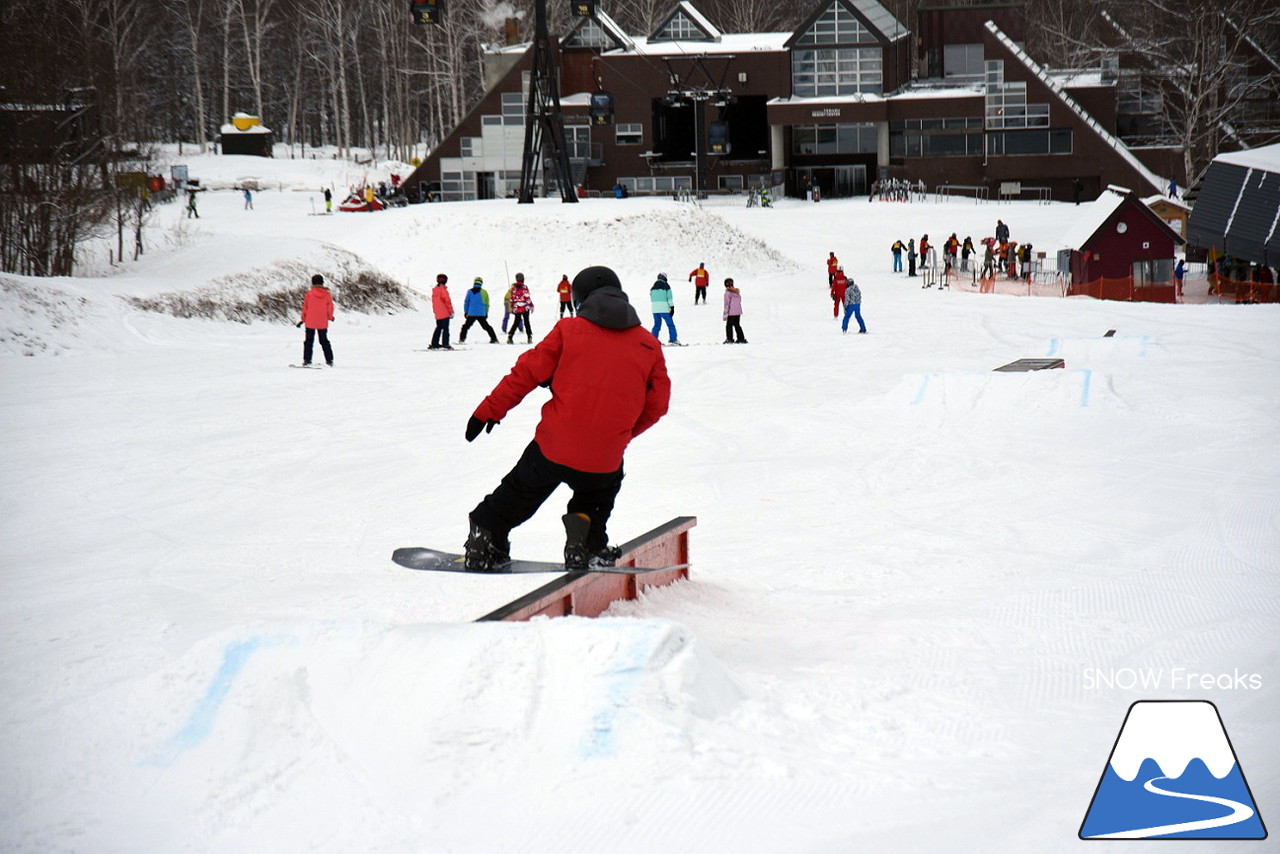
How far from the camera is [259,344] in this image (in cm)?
1877

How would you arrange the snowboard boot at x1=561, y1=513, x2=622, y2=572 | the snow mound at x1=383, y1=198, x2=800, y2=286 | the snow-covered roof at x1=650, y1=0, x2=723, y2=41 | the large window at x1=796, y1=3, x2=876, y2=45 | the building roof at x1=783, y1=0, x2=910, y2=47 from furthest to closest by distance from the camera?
the large window at x1=796, y1=3, x2=876, y2=45, the building roof at x1=783, y1=0, x2=910, y2=47, the snow-covered roof at x1=650, y1=0, x2=723, y2=41, the snow mound at x1=383, y1=198, x2=800, y2=286, the snowboard boot at x1=561, y1=513, x2=622, y2=572

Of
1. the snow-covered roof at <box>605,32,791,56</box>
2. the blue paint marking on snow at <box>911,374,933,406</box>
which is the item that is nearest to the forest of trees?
the snow-covered roof at <box>605,32,791,56</box>

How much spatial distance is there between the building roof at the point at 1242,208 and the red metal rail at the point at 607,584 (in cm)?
2553

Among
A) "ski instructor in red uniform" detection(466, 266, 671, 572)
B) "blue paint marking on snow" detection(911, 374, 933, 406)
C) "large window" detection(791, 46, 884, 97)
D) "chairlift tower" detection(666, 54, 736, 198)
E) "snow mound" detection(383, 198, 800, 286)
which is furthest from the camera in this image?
"large window" detection(791, 46, 884, 97)

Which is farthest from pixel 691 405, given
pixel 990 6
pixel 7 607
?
pixel 990 6

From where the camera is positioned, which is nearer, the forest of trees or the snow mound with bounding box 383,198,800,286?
the snow mound with bounding box 383,198,800,286

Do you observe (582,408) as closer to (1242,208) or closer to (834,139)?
(1242,208)

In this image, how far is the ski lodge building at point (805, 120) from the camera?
156 feet

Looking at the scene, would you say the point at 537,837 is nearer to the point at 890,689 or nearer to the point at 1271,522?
the point at 890,689

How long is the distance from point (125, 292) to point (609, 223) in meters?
16.6

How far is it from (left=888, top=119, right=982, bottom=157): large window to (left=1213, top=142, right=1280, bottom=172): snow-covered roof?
18656 mm

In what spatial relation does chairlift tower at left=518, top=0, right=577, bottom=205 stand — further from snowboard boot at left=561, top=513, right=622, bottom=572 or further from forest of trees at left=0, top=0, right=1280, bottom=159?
snowboard boot at left=561, top=513, right=622, bottom=572

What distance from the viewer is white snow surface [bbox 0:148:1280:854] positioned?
3064 mm

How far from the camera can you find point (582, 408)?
4430 millimetres
